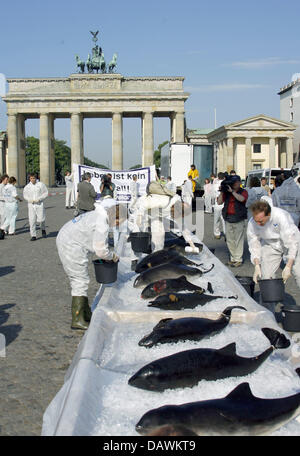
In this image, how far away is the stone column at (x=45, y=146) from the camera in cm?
7425

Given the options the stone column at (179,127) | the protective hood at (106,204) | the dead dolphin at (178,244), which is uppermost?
the stone column at (179,127)

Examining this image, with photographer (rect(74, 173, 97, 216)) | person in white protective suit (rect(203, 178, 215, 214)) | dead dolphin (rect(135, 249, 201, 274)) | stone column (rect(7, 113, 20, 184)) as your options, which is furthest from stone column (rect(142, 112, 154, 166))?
dead dolphin (rect(135, 249, 201, 274))

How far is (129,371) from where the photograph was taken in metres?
4.33

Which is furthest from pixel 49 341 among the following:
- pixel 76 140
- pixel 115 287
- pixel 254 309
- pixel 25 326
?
pixel 76 140

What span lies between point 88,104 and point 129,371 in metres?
72.3

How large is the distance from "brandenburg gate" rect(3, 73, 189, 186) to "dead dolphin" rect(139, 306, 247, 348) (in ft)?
223

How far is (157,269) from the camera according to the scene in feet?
24.4

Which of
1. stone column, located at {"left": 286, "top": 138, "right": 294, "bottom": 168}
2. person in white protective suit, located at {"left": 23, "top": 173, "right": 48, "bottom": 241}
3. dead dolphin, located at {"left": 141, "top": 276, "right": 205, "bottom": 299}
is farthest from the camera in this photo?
stone column, located at {"left": 286, "top": 138, "right": 294, "bottom": 168}

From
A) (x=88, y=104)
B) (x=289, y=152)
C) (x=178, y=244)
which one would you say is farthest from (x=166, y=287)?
(x=289, y=152)

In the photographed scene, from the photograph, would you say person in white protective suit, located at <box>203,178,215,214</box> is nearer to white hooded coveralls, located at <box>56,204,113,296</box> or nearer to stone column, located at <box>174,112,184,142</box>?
white hooded coveralls, located at <box>56,204,113,296</box>

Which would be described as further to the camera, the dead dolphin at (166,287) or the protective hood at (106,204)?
the dead dolphin at (166,287)

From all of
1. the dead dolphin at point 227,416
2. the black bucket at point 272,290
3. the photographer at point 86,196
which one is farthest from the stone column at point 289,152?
the dead dolphin at point 227,416

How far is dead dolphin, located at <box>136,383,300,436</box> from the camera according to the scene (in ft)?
10.9

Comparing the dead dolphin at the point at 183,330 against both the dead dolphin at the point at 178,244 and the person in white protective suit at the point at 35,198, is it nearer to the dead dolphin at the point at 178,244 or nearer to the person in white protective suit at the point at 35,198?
the dead dolphin at the point at 178,244
